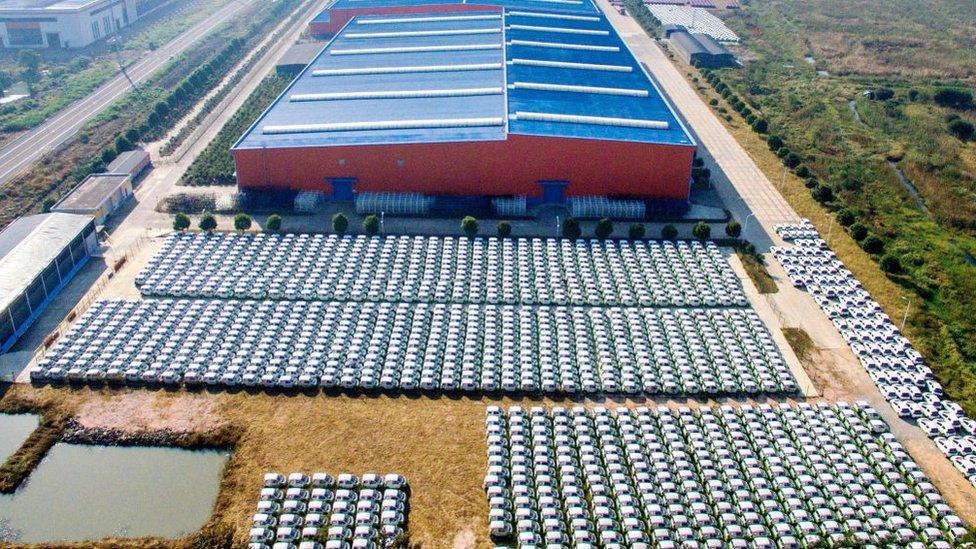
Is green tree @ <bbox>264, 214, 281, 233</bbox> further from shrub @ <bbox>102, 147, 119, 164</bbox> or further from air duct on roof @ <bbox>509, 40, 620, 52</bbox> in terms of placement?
air duct on roof @ <bbox>509, 40, 620, 52</bbox>

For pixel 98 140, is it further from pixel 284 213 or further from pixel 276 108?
pixel 284 213

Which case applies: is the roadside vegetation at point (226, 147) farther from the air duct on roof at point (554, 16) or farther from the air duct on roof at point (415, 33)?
the air duct on roof at point (554, 16)

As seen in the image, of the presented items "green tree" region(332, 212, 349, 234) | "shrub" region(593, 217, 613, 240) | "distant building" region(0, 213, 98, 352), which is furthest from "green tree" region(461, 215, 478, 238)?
"distant building" region(0, 213, 98, 352)

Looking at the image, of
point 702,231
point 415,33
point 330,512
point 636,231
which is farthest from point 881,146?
point 330,512

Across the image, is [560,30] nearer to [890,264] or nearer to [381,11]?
[381,11]

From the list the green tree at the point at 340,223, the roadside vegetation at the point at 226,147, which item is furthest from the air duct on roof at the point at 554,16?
the green tree at the point at 340,223

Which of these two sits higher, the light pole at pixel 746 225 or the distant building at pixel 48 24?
the distant building at pixel 48 24
